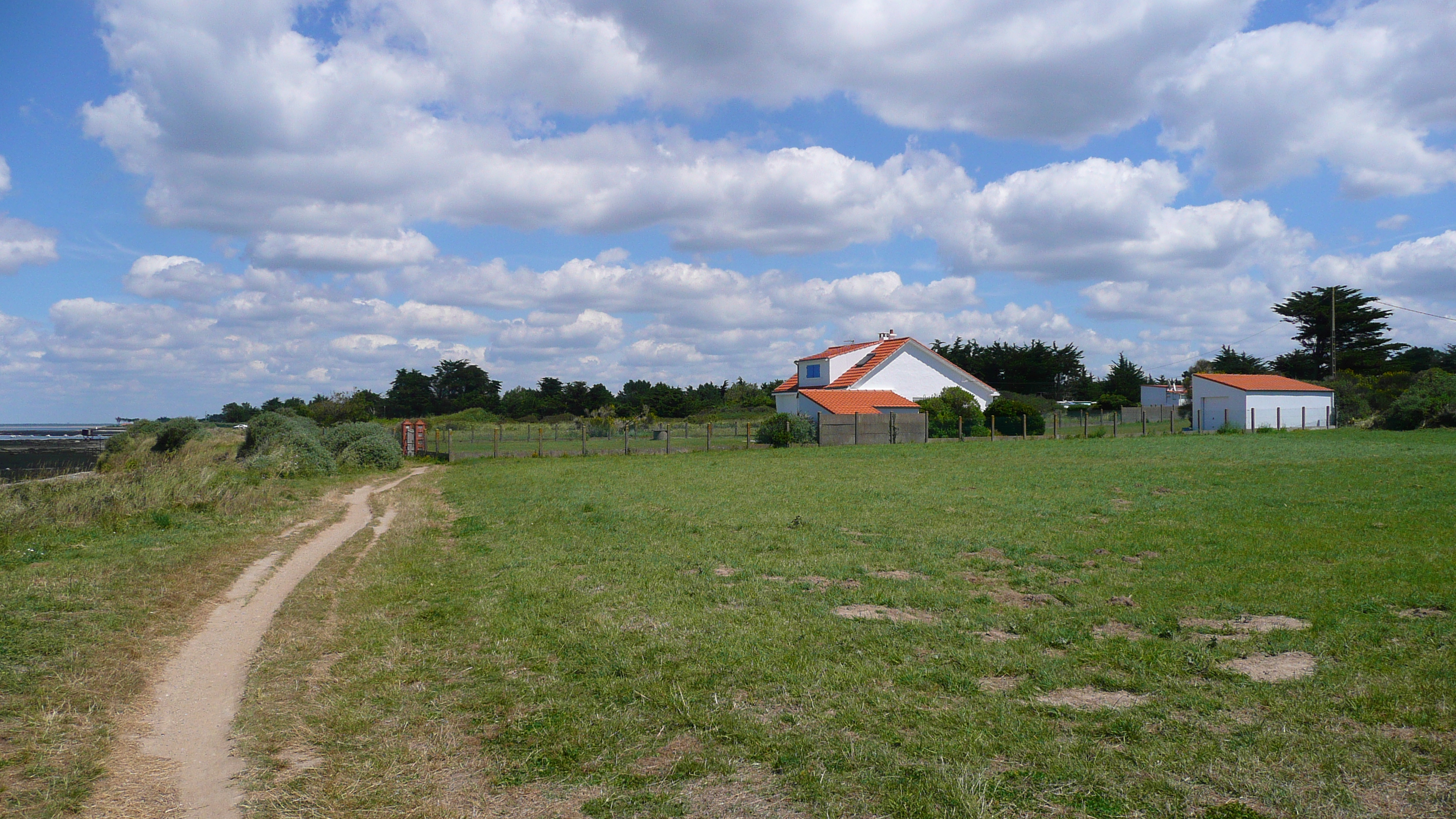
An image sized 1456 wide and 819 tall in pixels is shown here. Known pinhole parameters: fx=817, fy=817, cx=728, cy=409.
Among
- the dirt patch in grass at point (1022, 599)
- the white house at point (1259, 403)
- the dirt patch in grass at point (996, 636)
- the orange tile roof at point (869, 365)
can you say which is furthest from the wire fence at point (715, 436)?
the dirt patch in grass at point (996, 636)

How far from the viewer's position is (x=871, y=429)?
1433 inches

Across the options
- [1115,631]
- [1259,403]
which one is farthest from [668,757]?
[1259,403]

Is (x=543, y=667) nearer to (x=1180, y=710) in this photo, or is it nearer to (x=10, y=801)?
(x=10, y=801)

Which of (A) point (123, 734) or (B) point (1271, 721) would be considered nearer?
(B) point (1271, 721)

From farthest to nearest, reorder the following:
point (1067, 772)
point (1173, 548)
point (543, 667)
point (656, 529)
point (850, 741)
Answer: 1. point (656, 529)
2. point (1173, 548)
3. point (543, 667)
4. point (850, 741)
5. point (1067, 772)

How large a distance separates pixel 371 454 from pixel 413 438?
25.5ft

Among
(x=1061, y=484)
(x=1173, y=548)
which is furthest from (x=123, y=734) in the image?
(x=1061, y=484)

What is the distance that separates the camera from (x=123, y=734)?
499cm

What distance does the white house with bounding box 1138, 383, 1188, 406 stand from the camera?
6297cm

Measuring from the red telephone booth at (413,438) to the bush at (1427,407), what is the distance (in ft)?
147

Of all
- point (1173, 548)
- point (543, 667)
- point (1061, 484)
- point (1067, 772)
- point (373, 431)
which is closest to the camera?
point (1067, 772)

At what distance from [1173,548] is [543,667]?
25.1 feet

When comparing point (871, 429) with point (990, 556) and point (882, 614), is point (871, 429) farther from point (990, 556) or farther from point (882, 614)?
point (882, 614)

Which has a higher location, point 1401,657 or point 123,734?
point 1401,657
